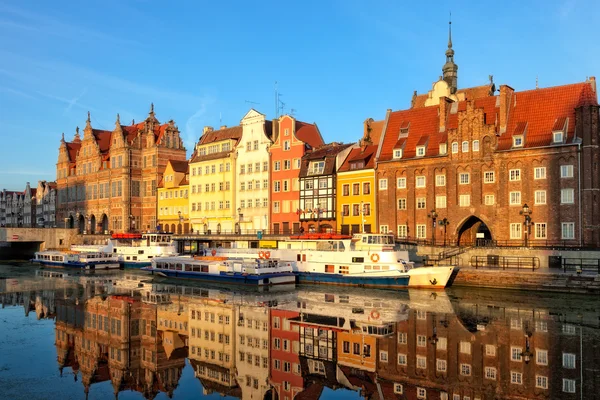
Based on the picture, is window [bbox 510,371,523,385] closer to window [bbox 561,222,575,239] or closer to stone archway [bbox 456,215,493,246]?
window [bbox 561,222,575,239]

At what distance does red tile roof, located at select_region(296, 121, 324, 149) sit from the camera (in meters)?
71.2

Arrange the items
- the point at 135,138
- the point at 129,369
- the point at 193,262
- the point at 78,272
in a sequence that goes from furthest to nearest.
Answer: the point at 135,138 < the point at 78,272 < the point at 193,262 < the point at 129,369

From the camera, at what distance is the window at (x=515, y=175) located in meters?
50.7

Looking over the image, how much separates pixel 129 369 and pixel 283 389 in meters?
7.06

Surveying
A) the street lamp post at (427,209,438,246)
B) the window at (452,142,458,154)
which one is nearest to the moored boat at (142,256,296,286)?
the street lamp post at (427,209,438,246)

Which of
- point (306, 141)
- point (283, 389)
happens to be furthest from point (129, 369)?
point (306, 141)

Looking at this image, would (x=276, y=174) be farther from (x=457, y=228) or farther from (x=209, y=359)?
(x=209, y=359)

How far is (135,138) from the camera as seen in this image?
312 ft

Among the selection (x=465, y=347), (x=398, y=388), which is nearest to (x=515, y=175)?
(x=465, y=347)

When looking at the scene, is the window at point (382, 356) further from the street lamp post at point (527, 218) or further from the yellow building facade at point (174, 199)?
the yellow building facade at point (174, 199)

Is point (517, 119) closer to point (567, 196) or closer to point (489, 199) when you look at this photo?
point (489, 199)

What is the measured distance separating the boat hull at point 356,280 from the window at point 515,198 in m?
14.7

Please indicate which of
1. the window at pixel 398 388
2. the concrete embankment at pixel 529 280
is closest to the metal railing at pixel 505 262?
the concrete embankment at pixel 529 280

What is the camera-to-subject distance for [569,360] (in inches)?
877
